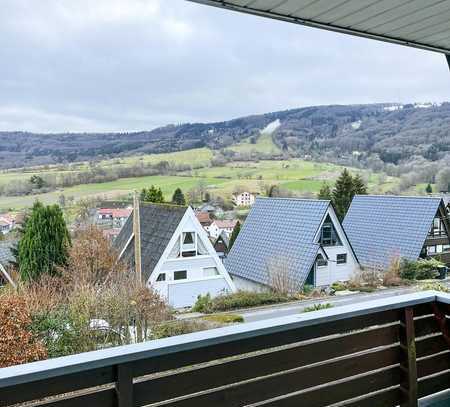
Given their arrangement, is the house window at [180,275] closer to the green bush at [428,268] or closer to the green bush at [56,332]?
the green bush at [56,332]

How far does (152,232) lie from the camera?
3982mm

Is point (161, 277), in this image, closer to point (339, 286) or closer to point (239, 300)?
point (239, 300)

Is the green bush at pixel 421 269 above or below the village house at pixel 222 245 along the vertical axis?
below

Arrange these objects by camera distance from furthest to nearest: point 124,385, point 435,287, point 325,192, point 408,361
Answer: point 325,192
point 435,287
point 408,361
point 124,385

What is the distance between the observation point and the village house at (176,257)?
3.71m

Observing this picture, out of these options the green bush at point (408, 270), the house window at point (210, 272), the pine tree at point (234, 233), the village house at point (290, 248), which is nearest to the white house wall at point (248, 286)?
the village house at point (290, 248)

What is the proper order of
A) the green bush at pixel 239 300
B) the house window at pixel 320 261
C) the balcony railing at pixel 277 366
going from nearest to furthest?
the balcony railing at pixel 277 366
the green bush at pixel 239 300
the house window at pixel 320 261

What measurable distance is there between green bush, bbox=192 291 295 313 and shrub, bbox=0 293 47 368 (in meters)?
1.24

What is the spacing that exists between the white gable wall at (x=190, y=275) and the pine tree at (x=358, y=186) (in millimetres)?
1313

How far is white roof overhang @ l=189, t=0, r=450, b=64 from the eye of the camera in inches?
55.6

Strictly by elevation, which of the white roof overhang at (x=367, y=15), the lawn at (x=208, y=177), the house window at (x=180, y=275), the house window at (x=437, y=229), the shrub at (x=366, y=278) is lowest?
the house window at (x=180, y=275)

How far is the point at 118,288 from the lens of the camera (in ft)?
12.5

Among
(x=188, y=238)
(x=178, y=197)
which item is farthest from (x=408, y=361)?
(x=188, y=238)

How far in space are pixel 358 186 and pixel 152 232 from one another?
6.48 ft
